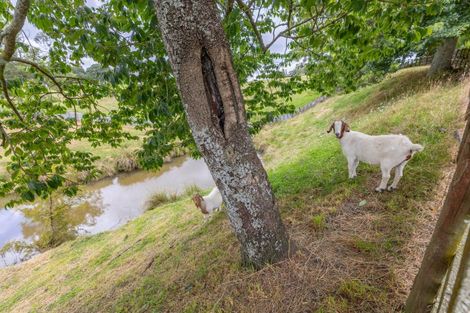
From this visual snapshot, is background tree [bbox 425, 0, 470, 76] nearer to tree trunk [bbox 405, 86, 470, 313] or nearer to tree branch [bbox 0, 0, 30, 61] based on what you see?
tree trunk [bbox 405, 86, 470, 313]

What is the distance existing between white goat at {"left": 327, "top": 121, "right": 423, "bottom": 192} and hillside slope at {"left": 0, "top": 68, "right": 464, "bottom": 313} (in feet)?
0.78

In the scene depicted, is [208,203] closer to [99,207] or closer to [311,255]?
[311,255]

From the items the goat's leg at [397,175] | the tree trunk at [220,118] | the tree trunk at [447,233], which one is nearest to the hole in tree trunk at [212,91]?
the tree trunk at [220,118]

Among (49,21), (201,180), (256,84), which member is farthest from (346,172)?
(201,180)

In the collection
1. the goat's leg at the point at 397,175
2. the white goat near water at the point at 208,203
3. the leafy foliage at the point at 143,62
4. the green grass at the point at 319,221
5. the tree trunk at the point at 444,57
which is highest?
the leafy foliage at the point at 143,62

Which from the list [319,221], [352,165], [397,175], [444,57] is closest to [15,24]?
[319,221]

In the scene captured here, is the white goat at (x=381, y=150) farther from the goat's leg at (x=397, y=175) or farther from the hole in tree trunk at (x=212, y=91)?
the hole in tree trunk at (x=212, y=91)

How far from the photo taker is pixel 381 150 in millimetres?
2965

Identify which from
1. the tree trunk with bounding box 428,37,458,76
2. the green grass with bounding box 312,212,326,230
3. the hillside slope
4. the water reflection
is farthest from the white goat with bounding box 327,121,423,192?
the water reflection

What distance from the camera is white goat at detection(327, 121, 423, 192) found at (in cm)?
276

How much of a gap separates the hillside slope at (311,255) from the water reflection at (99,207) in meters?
3.79

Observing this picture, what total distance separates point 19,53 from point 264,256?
4642mm

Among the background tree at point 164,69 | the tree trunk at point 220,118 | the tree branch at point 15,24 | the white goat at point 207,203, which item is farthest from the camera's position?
the white goat at point 207,203

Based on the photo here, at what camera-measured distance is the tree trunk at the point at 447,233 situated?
2.83 feet
